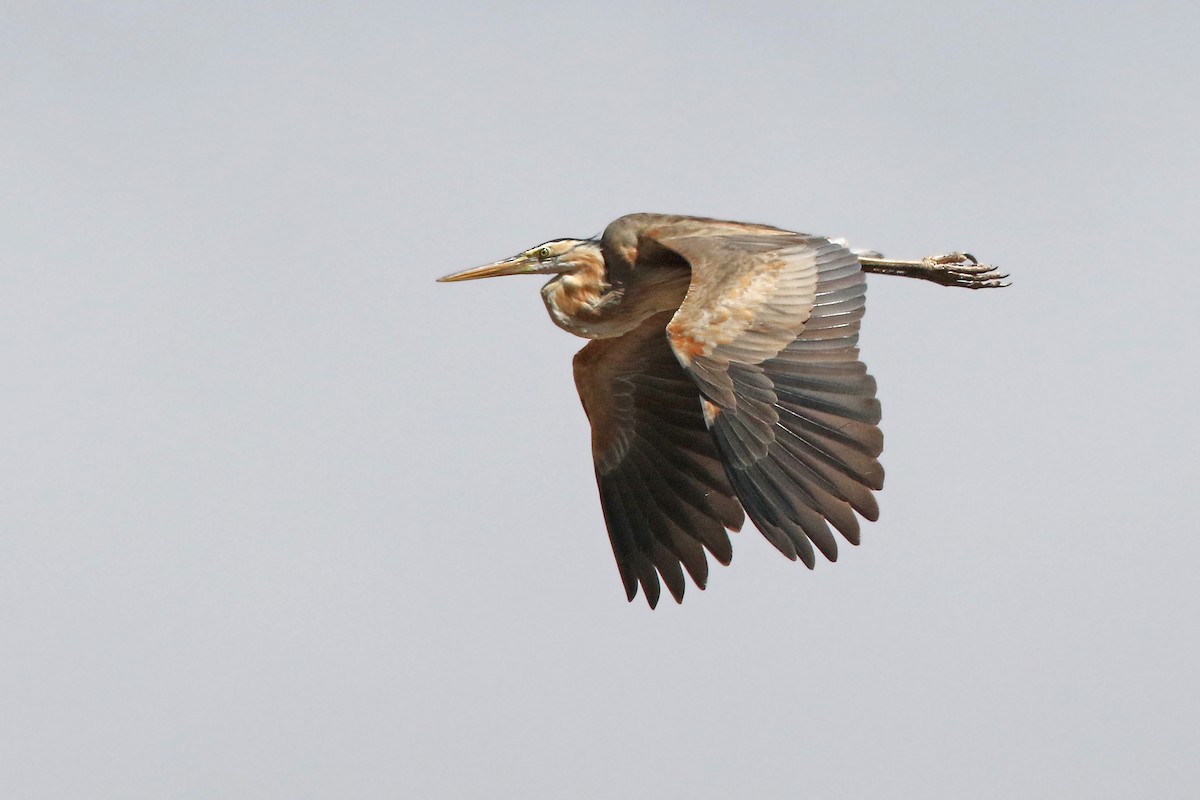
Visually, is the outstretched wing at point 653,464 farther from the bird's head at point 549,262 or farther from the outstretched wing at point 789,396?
the outstretched wing at point 789,396

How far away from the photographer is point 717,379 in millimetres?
10484

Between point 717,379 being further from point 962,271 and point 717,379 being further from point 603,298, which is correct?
point 962,271

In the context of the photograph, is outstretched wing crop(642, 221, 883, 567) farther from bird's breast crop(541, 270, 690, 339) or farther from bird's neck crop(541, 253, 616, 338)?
bird's neck crop(541, 253, 616, 338)

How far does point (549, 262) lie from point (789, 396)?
2.70 m

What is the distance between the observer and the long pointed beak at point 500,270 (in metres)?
12.8

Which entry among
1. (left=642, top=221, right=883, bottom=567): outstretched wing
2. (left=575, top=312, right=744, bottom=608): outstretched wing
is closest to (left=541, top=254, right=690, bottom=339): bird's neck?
(left=575, top=312, right=744, bottom=608): outstretched wing

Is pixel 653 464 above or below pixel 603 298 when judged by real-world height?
below

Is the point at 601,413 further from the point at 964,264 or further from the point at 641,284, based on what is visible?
the point at 964,264

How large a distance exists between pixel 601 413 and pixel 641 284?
1067mm

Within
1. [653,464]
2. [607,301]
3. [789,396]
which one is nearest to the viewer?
[789,396]

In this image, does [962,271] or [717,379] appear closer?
[717,379]

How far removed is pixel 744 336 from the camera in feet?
35.0

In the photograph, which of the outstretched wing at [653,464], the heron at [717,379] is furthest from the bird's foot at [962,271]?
the outstretched wing at [653,464]

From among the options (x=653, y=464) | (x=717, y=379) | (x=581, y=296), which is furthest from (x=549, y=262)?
(x=717, y=379)
